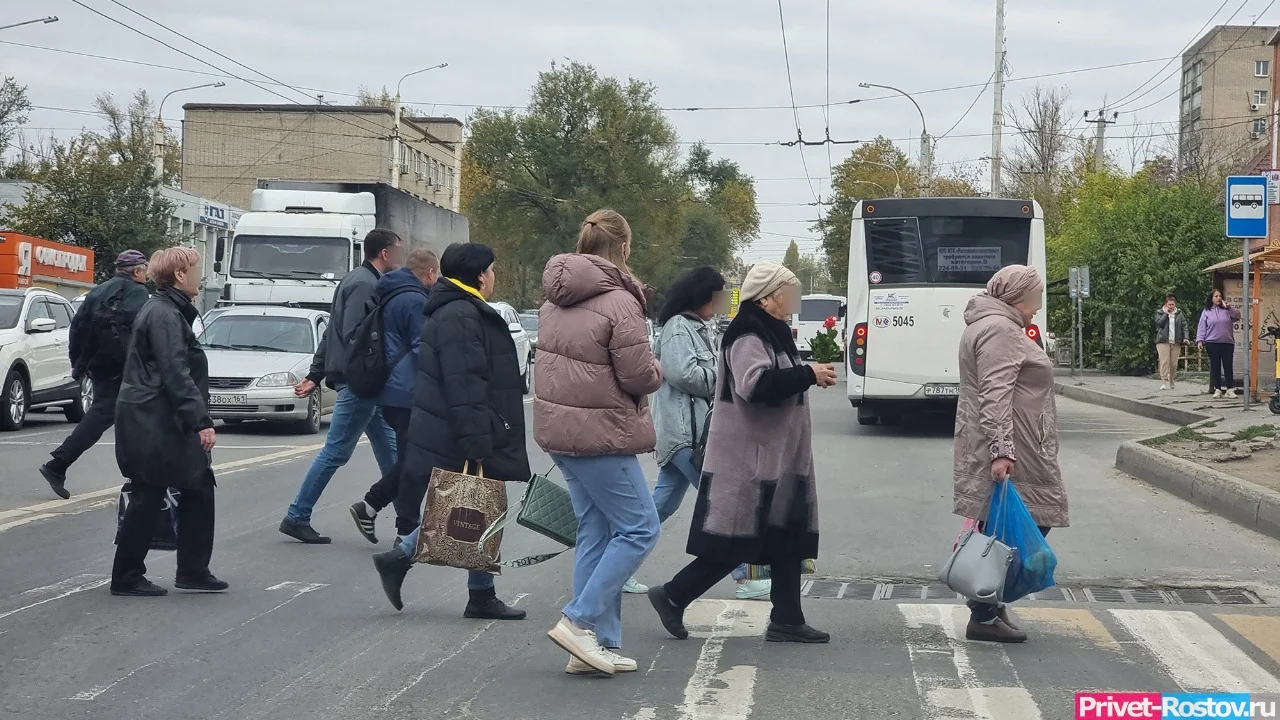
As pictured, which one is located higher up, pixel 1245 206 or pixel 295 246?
pixel 1245 206

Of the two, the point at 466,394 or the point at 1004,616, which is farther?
the point at 1004,616

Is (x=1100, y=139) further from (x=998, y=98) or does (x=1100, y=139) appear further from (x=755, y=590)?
(x=755, y=590)

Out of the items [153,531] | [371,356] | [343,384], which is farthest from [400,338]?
[153,531]

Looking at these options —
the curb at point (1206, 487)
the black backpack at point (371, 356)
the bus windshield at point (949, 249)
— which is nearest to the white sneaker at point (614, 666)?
the black backpack at point (371, 356)

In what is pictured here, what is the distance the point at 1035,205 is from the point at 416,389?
1327cm

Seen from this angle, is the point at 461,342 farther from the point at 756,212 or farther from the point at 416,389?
the point at 756,212

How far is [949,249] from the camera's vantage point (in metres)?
17.8

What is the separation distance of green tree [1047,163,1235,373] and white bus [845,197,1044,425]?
50.4ft

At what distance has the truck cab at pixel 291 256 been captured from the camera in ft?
81.0

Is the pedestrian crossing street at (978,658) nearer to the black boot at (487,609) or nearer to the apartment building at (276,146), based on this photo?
the black boot at (487,609)

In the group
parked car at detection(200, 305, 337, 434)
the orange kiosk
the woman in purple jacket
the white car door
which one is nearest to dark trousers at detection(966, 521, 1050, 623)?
parked car at detection(200, 305, 337, 434)

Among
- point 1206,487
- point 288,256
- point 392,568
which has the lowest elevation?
point 1206,487

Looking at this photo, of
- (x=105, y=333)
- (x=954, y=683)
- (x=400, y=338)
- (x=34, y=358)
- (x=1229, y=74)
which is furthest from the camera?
(x=1229, y=74)

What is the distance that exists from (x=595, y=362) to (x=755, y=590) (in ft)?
7.63
